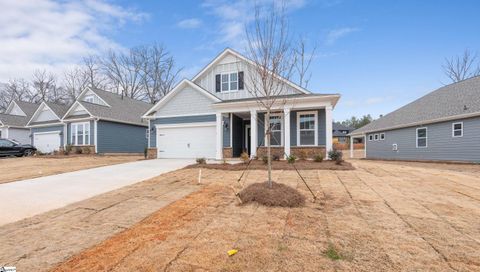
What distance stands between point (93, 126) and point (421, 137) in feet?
82.6

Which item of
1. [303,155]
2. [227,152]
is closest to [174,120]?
[227,152]

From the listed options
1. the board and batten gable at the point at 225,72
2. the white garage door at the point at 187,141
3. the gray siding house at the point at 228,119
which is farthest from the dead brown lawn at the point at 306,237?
the board and batten gable at the point at 225,72

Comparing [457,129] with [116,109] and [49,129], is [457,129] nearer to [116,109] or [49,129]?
[116,109]

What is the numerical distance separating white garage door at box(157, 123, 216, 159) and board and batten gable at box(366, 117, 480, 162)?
14.4 metres

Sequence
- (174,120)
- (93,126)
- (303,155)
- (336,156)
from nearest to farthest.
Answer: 1. (336,156)
2. (303,155)
3. (174,120)
4. (93,126)

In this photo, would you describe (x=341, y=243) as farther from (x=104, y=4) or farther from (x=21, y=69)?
(x=21, y=69)

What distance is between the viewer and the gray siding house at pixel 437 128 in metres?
13.4

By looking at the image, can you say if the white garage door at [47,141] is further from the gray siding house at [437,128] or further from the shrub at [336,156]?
the gray siding house at [437,128]

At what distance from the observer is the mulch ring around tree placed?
476 centimetres

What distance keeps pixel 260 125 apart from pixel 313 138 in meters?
3.23

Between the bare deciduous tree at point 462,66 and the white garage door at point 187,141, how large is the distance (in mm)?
30926

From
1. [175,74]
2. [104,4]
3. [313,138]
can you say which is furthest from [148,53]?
[313,138]

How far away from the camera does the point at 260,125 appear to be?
14562mm

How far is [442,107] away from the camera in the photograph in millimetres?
15984
